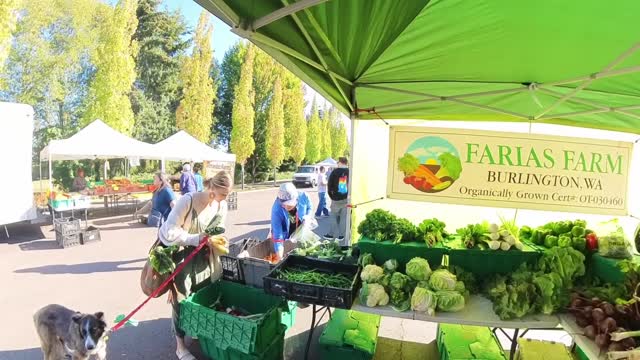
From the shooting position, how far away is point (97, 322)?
2854 millimetres

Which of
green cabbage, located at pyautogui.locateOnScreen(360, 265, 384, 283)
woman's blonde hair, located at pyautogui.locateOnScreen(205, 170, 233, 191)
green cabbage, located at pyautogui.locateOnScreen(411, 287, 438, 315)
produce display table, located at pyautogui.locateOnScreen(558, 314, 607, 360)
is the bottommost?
Result: produce display table, located at pyautogui.locateOnScreen(558, 314, 607, 360)

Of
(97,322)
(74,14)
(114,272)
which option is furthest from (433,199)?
(74,14)

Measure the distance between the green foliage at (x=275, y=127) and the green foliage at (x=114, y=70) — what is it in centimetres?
1119

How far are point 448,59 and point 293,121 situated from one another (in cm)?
2655

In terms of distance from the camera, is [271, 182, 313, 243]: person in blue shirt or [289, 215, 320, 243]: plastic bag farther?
[271, 182, 313, 243]: person in blue shirt

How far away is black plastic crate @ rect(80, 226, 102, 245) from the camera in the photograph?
827 cm

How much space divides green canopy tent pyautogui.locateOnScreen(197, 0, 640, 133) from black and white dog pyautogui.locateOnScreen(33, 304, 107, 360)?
2626 mm

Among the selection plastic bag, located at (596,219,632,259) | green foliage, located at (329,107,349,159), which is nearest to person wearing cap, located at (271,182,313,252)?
plastic bag, located at (596,219,632,259)

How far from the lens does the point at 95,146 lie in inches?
412

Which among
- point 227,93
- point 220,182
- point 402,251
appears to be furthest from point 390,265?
point 227,93

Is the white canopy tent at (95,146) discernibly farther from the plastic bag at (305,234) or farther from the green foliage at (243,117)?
the green foliage at (243,117)

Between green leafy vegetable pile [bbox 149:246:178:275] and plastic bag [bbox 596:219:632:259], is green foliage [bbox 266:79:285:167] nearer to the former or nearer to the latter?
green leafy vegetable pile [bbox 149:246:178:275]

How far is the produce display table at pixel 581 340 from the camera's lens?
2161 millimetres

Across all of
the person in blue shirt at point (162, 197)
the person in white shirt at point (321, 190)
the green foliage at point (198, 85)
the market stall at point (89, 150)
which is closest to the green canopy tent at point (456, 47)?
the person in blue shirt at point (162, 197)
